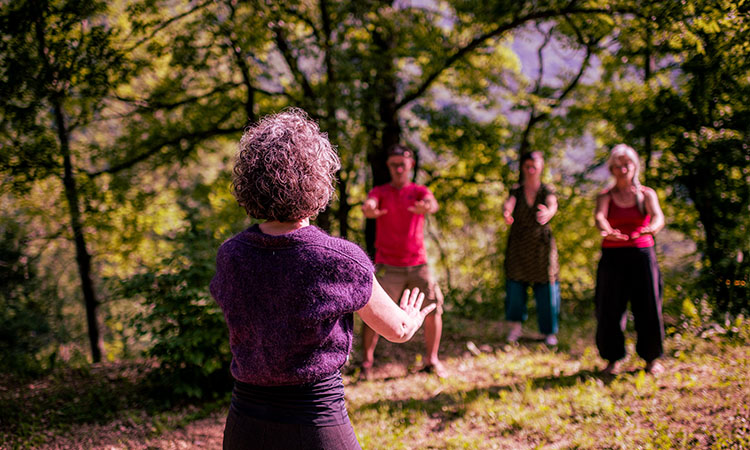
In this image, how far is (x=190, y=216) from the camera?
470 cm

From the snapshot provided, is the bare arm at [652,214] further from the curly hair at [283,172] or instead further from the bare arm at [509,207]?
the curly hair at [283,172]

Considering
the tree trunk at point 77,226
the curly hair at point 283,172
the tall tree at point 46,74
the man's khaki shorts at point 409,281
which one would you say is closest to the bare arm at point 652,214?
the man's khaki shorts at point 409,281

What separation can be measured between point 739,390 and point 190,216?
16.2ft

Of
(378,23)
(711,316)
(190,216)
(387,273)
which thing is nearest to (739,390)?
(711,316)

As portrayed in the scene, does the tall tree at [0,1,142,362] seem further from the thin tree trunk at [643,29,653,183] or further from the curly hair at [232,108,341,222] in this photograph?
the thin tree trunk at [643,29,653,183]

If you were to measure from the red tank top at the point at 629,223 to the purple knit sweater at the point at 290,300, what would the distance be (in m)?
3.39

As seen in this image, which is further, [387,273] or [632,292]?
[387,273]

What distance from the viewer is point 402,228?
470 centimetres

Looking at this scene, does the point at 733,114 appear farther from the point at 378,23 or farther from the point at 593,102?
the point at 378,23

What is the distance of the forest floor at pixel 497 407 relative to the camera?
11.4ft

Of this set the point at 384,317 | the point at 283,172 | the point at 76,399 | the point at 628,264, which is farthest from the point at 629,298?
the point at 76,399

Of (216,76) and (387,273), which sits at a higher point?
(216,76)

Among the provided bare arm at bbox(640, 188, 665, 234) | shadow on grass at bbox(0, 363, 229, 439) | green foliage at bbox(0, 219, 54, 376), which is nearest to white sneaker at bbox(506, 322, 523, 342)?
bare arm at bbox(640, 188, 665, 234)

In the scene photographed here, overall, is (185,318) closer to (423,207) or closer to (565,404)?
(423,207)
